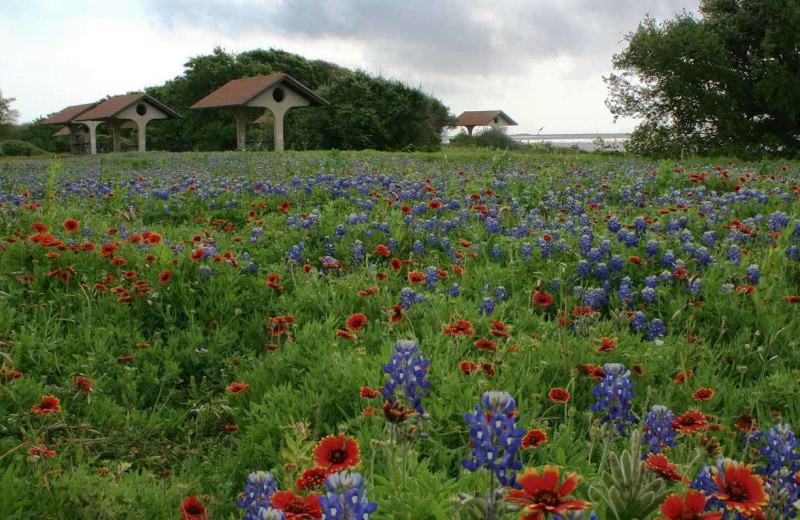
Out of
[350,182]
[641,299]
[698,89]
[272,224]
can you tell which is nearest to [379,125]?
[698,89]

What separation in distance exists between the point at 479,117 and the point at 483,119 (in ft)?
3.41

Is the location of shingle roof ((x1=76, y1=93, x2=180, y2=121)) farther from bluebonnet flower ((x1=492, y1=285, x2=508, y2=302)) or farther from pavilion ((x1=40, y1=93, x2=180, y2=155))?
bluebonnet flower ((x1=492, y1=285, x2=508, y2=302))

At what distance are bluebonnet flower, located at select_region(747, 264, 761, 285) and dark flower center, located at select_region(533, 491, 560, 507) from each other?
3.65 metres

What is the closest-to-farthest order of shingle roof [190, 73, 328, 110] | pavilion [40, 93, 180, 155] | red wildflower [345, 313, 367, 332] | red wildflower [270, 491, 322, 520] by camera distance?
red wildflower [270, 491, 322, 520]
red wildflower [345, 313, 367, 332]
shingle roof [190, 73, 328, 110]
pavilion [40, 93, 180, 155]

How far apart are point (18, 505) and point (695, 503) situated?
217cm

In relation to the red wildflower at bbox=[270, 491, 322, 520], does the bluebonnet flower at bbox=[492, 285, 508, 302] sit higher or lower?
lower

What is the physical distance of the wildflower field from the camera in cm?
160

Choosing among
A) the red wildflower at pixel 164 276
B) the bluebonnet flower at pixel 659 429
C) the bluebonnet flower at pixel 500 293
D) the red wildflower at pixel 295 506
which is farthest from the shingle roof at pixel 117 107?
the red wildflower at pixel 295 506

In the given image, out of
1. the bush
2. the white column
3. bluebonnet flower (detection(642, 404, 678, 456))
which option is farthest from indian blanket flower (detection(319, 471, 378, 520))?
the bush

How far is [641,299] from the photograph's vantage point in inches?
175

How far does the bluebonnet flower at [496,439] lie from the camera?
1.25m

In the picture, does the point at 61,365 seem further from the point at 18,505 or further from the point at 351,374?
the point at 351,374

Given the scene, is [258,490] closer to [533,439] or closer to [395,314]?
[533,439]

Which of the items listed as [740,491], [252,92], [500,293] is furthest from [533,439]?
[252,92]
